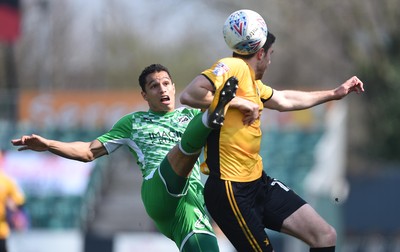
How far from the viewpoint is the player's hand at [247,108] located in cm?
657

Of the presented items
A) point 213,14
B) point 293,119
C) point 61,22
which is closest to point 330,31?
point 213,14

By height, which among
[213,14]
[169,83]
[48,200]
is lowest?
[48,200]

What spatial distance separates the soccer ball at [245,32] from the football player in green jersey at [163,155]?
2.62 feet

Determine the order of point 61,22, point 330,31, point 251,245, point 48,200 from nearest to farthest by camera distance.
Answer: point 251,245 < point 48,200 < point 330,31 < point 61,22

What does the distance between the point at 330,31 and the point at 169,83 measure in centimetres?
2918

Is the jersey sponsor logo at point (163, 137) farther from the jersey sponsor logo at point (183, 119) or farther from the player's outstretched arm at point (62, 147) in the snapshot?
the player's outstretched arm at point (62, 147)

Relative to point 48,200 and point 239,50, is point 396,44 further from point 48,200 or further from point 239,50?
point 239,50

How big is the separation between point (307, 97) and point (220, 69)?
1129mm

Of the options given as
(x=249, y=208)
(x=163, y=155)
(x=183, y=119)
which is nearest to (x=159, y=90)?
(x=183, y=119)

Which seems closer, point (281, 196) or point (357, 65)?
point (281, 196)

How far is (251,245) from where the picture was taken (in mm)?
6652

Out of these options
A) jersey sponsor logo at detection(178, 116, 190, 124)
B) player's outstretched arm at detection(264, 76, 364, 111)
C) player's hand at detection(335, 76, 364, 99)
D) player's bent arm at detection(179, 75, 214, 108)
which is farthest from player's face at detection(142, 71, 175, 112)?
player's hand at detection(335, 76, 364, 99)

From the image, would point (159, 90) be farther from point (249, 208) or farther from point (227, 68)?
point (249, 208)

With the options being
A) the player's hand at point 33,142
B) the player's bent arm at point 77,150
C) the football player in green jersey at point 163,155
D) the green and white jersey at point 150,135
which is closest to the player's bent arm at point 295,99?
the football player in green jersey at point 163,155
